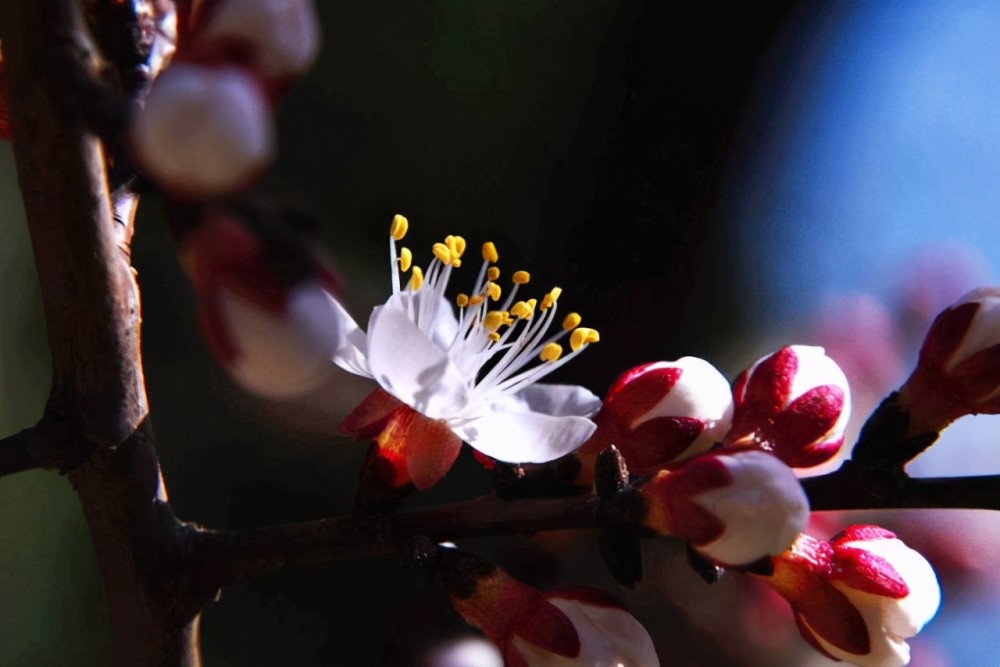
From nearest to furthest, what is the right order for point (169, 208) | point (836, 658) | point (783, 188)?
point (836, 658) → point (169, 208) → point (783, 188)

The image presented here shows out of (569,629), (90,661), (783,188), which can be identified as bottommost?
(90,661)

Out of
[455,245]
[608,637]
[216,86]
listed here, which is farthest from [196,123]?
[608,637]

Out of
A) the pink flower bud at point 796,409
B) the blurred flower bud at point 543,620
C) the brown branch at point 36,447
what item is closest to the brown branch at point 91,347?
the brown branch at point 36,447

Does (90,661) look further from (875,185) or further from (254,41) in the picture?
(875,185)

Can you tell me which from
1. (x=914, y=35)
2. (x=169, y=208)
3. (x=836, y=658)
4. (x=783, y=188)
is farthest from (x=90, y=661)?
(x=914, y=35)

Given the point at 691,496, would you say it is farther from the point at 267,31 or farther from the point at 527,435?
the point at 267,31

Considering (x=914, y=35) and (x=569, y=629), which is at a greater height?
(x=914, y=35)

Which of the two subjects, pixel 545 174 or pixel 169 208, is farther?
pixel 545 174
